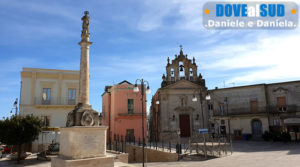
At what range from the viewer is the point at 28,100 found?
922 inches

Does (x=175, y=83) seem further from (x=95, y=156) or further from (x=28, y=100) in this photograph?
(x=95, y=156)

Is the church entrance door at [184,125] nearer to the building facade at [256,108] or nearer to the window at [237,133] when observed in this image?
the building facade at [256,108]

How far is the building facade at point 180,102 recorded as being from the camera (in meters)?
29.2

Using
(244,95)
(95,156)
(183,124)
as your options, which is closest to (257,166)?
(95,156)

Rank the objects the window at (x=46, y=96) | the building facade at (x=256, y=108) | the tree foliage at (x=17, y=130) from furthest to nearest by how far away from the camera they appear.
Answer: the building facade at (x=256, y=108), the window at (x=46, y=96), the tree foliage at (x=17, y=130)

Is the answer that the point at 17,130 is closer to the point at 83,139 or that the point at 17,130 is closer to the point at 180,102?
the point at 83,139

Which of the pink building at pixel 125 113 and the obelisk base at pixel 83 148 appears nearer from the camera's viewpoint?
the obelisk base at pixel 83 148

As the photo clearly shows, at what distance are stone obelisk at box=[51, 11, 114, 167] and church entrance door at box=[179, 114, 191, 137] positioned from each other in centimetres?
1947

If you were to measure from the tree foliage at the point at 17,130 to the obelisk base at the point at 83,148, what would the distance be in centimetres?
720

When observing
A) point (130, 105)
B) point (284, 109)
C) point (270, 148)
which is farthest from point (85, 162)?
point (284, 109)

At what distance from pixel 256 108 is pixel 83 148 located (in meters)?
27.2

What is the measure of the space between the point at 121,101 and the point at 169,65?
778cm

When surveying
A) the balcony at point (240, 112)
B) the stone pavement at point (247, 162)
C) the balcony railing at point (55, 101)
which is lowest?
the stone pavement at point (247, 162)

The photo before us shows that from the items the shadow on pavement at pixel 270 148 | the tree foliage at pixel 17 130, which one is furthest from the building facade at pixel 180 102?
the tree foliage at pixel 17 130
